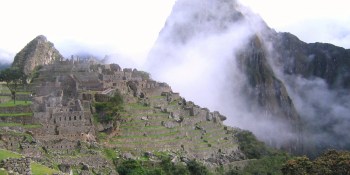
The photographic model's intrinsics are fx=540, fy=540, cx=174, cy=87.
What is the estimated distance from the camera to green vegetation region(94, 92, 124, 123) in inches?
1902

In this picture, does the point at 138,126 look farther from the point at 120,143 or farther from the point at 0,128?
the point at 0,128

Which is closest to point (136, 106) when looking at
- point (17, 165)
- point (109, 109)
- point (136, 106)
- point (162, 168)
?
point (136, 106)

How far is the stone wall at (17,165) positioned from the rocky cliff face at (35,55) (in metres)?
40.5

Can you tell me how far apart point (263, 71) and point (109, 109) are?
314ft

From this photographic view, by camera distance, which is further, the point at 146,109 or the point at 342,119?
the point at 342,119

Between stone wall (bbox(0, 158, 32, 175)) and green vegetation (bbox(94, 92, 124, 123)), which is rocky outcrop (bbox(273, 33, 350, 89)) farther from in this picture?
stone wall (bbox(0, 158, 32, 175))

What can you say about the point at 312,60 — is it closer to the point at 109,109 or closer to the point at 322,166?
the point at 109,109

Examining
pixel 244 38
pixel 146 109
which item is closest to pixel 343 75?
pixel 244 38

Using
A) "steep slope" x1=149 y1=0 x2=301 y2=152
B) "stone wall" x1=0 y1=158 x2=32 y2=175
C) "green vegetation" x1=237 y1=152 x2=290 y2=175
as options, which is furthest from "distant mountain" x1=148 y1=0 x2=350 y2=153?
"stone wall" x1=0 y1=158 x2=32 y2=175

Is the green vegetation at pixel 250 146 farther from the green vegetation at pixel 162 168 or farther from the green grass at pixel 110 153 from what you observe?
the green grass at pixel 110 153

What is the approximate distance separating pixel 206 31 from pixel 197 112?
77635 millimetres

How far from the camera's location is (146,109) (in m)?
54.5

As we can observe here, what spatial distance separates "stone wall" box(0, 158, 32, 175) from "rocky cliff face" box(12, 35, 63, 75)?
40.5m

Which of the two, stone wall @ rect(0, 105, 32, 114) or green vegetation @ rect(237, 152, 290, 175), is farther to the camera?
green vegetation @ rect(237, 152, 290, 175)
